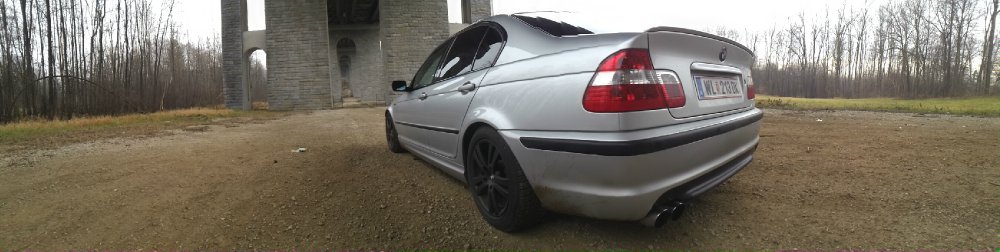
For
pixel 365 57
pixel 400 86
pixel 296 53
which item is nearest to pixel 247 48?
pixel 296 53

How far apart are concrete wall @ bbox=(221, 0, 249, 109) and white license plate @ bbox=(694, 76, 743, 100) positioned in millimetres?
17375

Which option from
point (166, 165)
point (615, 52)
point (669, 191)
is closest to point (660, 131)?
point (669, 191)

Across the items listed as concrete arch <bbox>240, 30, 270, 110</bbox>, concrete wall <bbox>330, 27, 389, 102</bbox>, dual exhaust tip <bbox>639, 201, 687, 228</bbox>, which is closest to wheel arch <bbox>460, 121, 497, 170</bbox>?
dual exhaust tip <bbox>639, 201, 687, 228</bbox>

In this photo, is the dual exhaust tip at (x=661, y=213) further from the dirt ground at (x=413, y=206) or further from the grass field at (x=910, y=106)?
the grass field at (x=910, y=106)

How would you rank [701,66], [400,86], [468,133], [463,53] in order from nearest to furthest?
[701,66]
[468,133]
[463,53]
[400,86]

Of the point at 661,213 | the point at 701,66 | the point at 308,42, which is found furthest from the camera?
the point at 308,42

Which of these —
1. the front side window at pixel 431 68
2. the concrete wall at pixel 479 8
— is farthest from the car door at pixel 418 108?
the concrete wall at pixel 479 8

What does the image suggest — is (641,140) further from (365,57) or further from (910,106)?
(365,57)

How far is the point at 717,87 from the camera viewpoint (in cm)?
187

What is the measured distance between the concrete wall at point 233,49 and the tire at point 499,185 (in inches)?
651

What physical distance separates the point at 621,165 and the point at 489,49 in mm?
1199

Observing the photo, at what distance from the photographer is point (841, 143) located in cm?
436

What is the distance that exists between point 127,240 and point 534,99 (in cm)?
218

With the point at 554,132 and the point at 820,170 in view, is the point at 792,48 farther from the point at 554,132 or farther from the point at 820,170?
the point at 554,132
